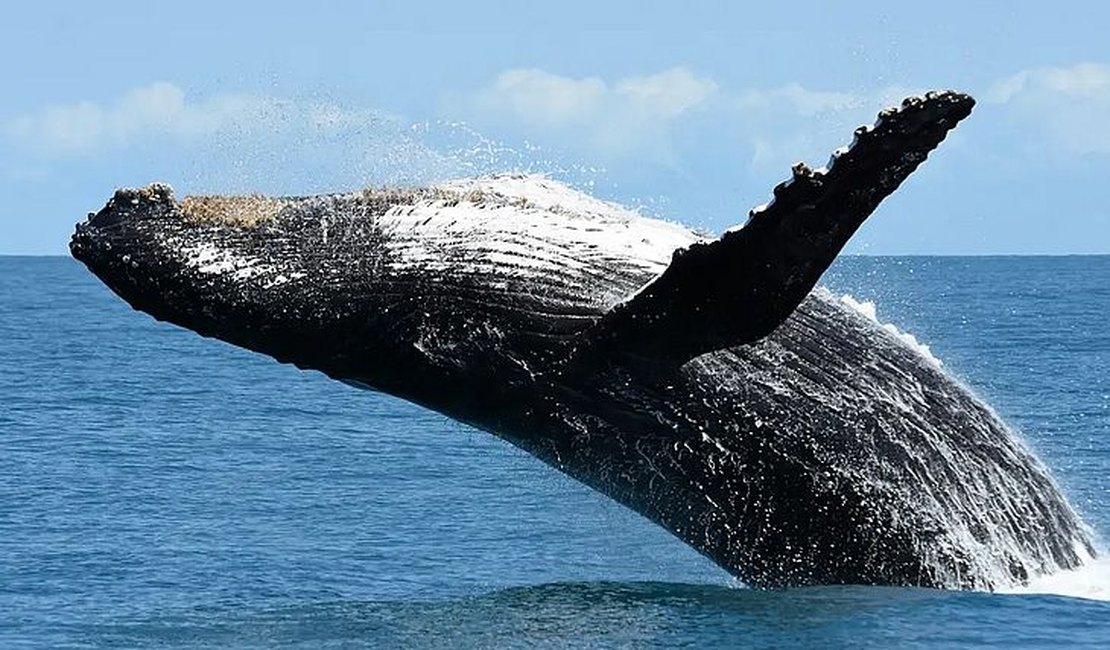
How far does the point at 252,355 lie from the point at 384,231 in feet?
135

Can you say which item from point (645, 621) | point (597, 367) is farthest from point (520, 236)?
point (645, 621)

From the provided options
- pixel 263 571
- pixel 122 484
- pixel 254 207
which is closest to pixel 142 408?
pixel 122 484

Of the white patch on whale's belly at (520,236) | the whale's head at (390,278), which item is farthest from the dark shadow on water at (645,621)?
the white patch on whale's belly at (520,236)

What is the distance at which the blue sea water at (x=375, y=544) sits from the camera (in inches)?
425

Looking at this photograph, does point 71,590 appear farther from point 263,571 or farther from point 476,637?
point 476,637

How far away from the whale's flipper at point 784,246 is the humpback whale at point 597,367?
2.20 feet

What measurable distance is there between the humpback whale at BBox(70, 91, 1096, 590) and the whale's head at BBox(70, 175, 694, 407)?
1 cm

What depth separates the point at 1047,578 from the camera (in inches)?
441

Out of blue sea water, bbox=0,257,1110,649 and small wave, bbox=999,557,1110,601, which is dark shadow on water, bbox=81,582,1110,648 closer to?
blue sea water, bbox=0,257,1110,649

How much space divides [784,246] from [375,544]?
7353 mm

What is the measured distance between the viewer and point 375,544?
15.6m

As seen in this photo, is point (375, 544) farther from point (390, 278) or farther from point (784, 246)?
point (784, 246)

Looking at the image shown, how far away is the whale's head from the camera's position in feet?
35.1

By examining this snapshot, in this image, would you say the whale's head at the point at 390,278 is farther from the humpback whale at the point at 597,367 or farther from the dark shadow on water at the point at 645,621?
the dark shadow on water at the point at 645,621
